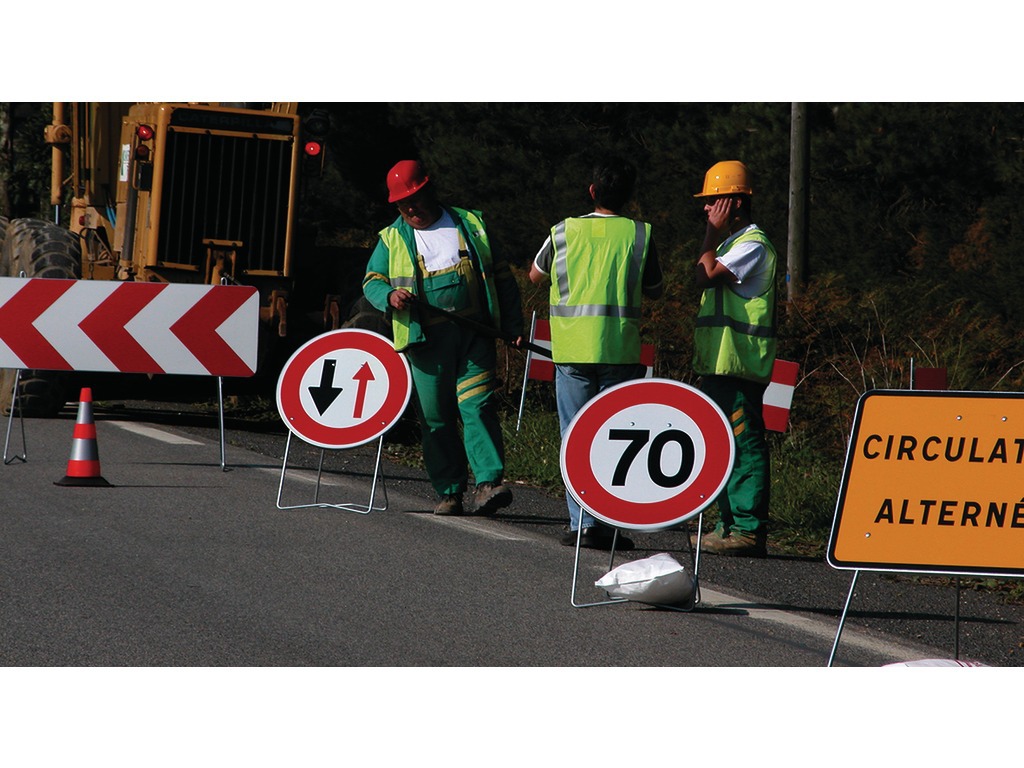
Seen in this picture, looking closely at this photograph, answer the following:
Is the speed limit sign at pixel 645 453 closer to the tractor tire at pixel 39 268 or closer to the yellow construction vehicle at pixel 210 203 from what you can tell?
the tractor tire at pixel 39 268


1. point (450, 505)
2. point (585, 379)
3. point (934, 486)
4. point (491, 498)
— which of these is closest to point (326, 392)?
point (450, 505)

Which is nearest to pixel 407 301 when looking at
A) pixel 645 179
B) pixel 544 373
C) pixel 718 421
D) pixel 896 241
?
pixel 718 421

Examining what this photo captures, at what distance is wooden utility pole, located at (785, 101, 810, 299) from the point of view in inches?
748

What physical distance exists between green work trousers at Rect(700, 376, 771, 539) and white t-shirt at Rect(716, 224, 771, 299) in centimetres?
48

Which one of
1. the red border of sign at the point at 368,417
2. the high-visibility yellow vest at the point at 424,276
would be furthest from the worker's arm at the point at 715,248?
the red border of sign at the point at 368,417

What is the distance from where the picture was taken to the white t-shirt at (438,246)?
9203 millimetres

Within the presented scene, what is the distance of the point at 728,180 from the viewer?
834cm

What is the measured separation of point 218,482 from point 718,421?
14.2ft

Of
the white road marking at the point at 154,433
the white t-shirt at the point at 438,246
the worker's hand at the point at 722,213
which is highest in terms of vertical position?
the worker's hand at the point at 722,213

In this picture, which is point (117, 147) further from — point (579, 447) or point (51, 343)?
point (579, 447)

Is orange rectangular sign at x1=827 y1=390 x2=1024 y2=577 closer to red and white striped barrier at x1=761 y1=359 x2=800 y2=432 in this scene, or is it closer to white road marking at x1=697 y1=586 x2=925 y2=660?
white road marking at x1=697 y1=586 x2=925 y2=660

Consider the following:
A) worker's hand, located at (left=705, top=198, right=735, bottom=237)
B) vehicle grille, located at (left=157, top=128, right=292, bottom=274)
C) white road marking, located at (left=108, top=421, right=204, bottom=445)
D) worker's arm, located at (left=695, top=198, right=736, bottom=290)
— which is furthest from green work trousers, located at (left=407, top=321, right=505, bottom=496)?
vehicle grille, located at (left=157, top=128, right=292, bottom=274)

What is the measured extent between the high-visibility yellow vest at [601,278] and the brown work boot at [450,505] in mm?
1345

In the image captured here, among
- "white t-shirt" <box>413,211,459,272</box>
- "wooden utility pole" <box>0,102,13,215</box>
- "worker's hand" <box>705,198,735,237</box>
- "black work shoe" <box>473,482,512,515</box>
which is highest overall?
"wooden utility pole" <box>0,102,13,215</box>
